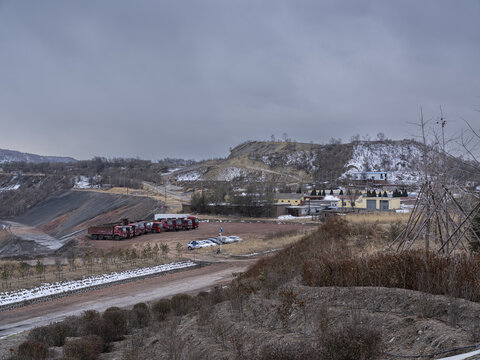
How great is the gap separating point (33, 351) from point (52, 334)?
219 cm

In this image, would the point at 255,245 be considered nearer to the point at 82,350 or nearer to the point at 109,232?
the point at 109,232

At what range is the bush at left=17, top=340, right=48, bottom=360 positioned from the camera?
962 centimetres

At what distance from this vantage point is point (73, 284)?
24.6 m

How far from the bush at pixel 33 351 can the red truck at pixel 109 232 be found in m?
42.7

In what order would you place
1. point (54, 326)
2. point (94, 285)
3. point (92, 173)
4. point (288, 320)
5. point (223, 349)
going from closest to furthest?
point (223, 349) → point (288, 320) → point (54, 326) → point (94, 285) → point (92, 173)

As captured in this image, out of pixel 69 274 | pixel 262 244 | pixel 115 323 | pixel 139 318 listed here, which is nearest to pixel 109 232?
pixel 262 244

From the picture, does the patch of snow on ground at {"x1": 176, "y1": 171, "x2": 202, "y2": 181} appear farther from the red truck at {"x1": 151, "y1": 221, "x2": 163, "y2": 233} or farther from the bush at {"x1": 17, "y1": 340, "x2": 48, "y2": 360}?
the bush at {"x1": 17, "y1": 340, "x2": 48, "y2": 360}

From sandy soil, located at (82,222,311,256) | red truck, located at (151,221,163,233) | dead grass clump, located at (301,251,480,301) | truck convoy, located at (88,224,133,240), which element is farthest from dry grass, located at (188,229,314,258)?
dead grass clump, located at (301,251,480,301)

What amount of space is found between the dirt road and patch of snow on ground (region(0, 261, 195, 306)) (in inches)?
38.9

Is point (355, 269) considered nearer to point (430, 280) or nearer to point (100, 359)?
point (430, 280)

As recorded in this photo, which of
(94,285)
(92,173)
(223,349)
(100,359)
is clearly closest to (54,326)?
(100,359)

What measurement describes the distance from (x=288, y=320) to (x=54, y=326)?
291 inches

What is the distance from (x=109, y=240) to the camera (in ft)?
174

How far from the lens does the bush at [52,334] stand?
38.9 ft
